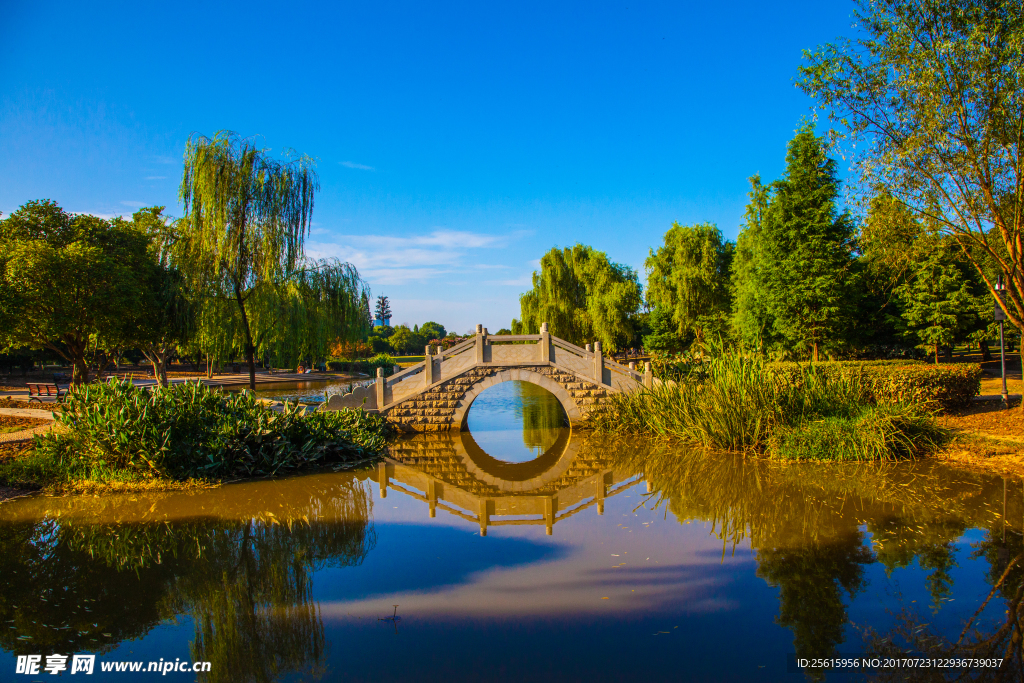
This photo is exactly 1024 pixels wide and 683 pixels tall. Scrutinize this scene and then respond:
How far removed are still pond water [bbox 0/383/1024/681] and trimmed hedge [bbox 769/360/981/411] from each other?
241 cm

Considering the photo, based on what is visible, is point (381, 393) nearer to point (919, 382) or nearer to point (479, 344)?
point (479, 344)

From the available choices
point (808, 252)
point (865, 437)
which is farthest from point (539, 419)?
point (808, 252)

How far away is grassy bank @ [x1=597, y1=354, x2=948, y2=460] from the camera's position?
32.2 feet

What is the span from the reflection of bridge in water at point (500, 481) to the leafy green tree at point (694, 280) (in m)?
20.4

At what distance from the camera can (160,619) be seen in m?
4.86

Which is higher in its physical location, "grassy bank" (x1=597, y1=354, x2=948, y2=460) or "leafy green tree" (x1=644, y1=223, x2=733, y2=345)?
"leafy green tree" (x1=644, y1=223, x2=733, y2=345)

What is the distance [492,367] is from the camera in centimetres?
1417

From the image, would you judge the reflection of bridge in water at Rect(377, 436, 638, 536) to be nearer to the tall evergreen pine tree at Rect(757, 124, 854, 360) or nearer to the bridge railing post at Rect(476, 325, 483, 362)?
the bridge railing post at Rect(476, 325, 483, 362)

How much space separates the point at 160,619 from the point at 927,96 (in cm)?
1342

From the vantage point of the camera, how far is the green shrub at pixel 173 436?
29.5 ft

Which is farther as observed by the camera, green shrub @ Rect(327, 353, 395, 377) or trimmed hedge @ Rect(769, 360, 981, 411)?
green shrub @ Rect(327, 353, 395, 377)

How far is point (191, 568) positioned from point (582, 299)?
27.1 m

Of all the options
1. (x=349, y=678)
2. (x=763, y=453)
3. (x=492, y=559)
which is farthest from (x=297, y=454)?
(x=763, y=453)

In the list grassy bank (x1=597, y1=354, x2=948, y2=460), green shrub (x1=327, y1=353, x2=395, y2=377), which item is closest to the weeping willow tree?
grassy bank (x1=597, y1=354, x2=948, y2=460)
